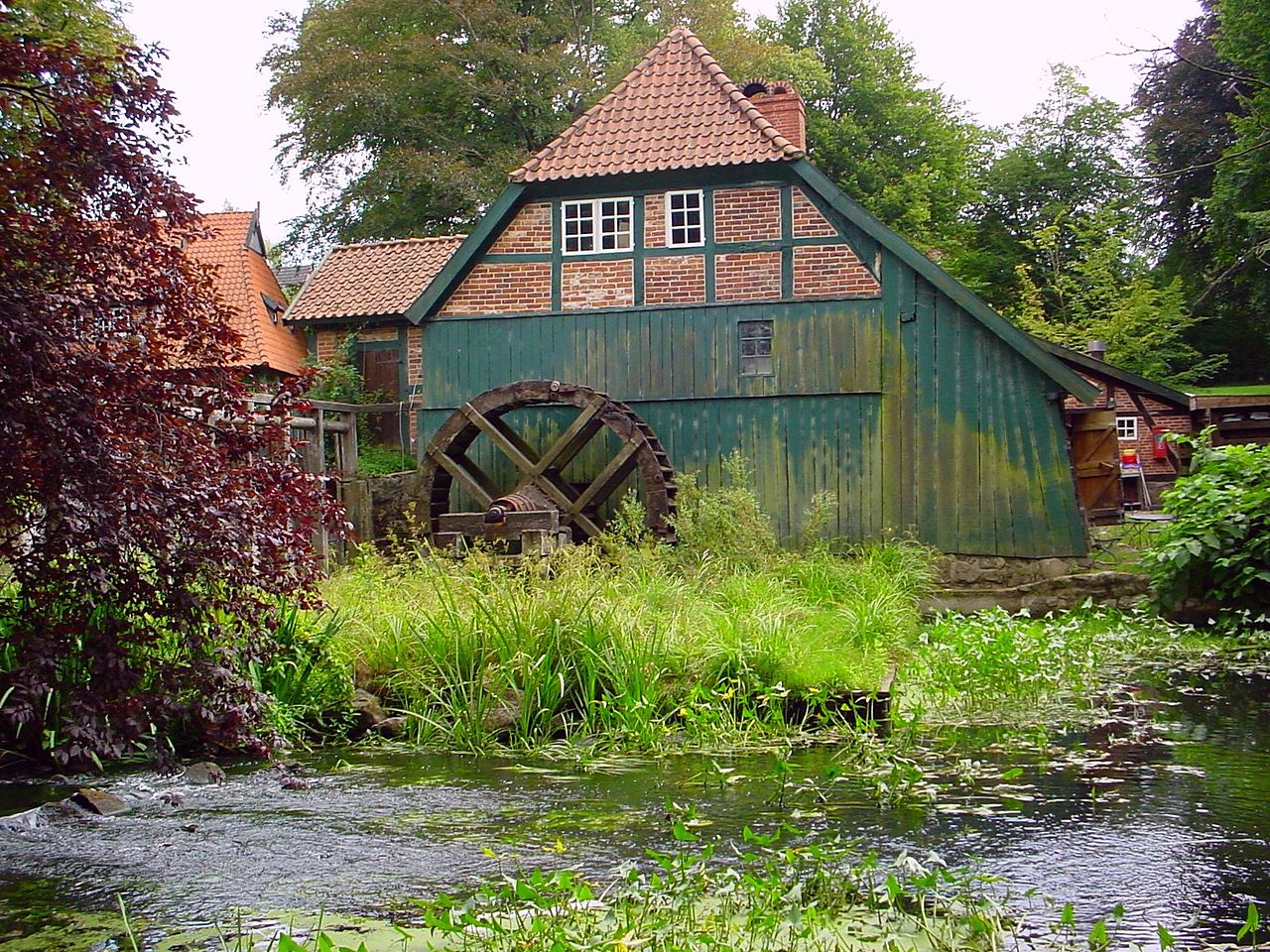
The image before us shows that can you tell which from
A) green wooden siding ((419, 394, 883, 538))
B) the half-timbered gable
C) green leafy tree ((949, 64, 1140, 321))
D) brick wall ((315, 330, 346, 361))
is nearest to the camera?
the half-timbered gable

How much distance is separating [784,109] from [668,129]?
1777 millimetres

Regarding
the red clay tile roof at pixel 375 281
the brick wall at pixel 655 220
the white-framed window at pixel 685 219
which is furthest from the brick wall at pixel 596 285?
the red clay tile roof at pixel 375 281

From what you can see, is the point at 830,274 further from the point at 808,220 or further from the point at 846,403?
the point at 846,403

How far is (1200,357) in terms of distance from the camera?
101 feet

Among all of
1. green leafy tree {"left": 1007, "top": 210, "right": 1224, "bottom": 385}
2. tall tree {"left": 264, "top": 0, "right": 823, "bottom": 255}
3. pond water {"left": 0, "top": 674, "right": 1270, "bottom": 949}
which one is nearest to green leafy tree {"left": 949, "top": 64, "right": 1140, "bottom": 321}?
green leafy tree {"left": 1007, "top": 210, "right": 1224, "bottom": 385}

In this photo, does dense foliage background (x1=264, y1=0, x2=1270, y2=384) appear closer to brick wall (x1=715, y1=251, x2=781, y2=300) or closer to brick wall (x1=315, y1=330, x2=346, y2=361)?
brick wall (x1=315, y1=330, x2=346, y2=361)

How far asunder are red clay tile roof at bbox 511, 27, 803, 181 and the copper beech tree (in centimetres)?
889

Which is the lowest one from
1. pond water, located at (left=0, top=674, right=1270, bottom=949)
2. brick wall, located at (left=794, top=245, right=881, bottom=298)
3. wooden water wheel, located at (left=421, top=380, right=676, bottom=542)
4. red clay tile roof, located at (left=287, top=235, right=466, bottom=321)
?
pond water, located at (left=0, top=674, right=1270, bottom=949)

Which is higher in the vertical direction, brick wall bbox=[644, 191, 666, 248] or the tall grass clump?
brick wall bbox=[644, 191, 666, 248]

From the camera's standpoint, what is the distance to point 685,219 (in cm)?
1444

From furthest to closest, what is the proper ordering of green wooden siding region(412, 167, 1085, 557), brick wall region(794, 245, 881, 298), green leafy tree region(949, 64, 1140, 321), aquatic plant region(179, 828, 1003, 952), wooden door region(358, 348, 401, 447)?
green leafy tree region(949, 64, 1140, 321) < wooden door region(358, 348, 401, 447) < brick wall region(794, 245, 881, 298) < green wooden siding region(412, 167, 1085, 557) < aquatic plant region(179, 828, 1003, 952)

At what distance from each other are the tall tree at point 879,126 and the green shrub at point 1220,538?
66.6 ft

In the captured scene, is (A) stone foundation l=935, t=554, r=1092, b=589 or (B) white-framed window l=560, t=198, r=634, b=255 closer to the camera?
(A) stone foundation l=935, t=554, r=1092, b=589

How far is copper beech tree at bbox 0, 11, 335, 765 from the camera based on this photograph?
5.14m
